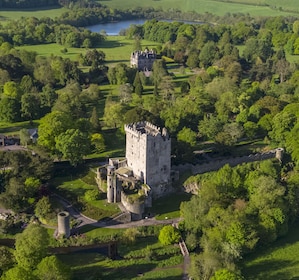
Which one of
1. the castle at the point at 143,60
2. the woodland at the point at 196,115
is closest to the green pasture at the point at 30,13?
the woodland at the point at 196,115

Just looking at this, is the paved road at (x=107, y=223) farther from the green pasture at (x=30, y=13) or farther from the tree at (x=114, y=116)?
the green pasture at (x=30, y=13)

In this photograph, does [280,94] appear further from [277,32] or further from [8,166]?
[277,32]

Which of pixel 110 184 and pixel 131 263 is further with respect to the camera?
pixel 110 184

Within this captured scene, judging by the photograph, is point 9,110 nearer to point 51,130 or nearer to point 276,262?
point 51,130

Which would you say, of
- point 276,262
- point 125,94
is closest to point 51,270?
point 276,262

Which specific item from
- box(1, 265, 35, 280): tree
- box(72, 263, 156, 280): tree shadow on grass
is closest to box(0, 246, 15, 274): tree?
box(1, 265, 35, 280): tree
